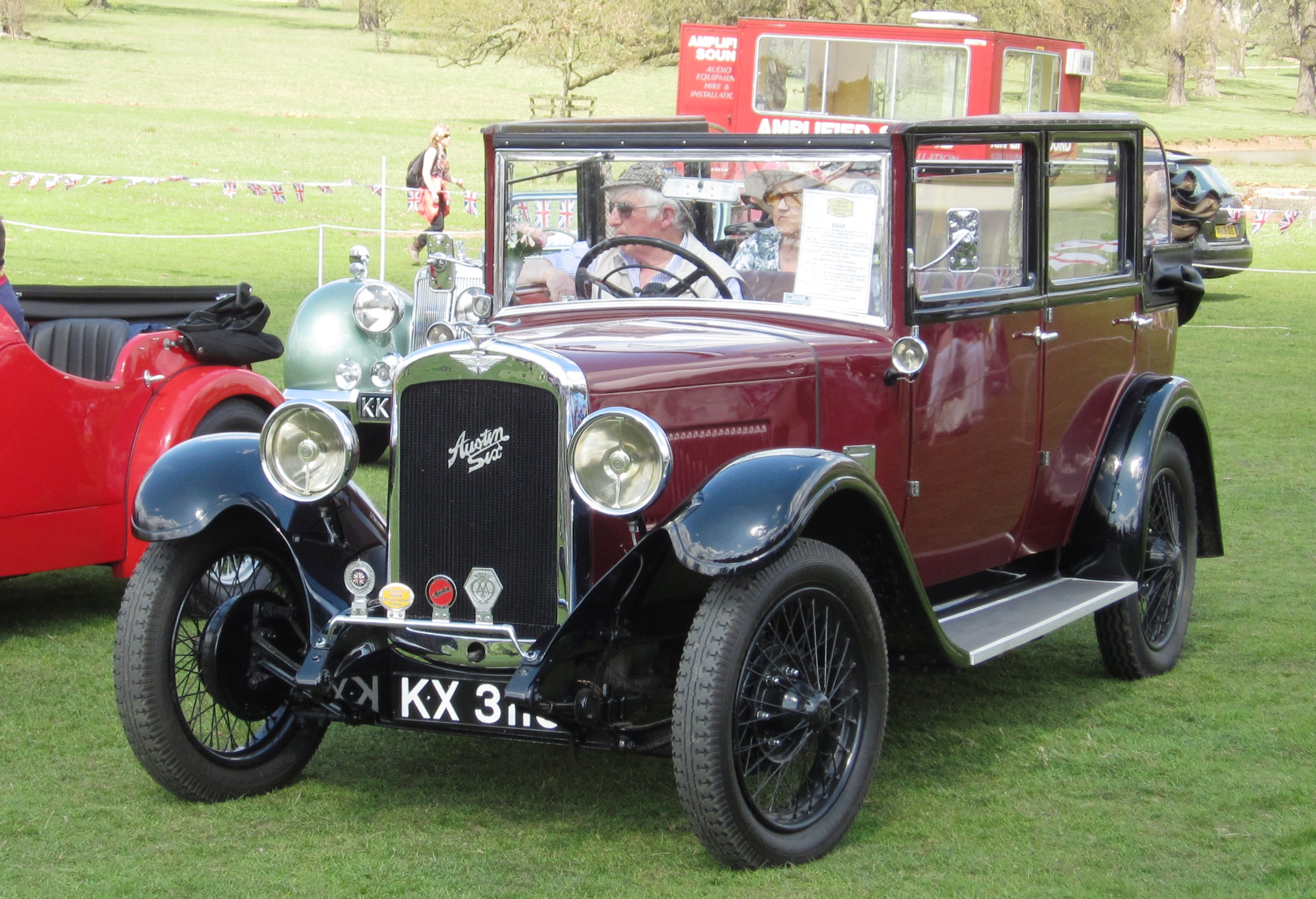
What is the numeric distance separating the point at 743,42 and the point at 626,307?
15512 mm

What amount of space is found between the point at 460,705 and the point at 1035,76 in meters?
17.6

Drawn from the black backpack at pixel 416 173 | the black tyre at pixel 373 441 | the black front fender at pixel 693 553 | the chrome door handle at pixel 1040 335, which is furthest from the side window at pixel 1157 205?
the black backpack at pixel 416 173

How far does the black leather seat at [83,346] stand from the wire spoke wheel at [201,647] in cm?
196

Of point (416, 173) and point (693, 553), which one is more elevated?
point (693, 553)

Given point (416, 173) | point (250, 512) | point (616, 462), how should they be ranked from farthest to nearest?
1. point (416, 173)
2. point (250, 512)
3. point (616, 462)

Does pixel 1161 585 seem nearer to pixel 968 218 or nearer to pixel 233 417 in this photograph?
pixel 968 218

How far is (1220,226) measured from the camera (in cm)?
1777

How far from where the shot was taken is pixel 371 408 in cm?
831

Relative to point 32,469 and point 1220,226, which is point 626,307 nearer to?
point 32,469

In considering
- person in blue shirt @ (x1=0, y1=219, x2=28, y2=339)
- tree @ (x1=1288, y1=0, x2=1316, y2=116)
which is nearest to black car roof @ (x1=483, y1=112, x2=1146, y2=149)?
person in blue shirt @ (x1=0, y1=219, x2=28, y2=339)

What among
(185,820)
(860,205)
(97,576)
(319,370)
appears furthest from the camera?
(319,370)

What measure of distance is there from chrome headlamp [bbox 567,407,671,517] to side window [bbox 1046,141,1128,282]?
82.1 inches

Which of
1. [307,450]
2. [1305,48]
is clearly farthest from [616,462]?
[1305,48]

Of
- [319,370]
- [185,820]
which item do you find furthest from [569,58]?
[185,820]
